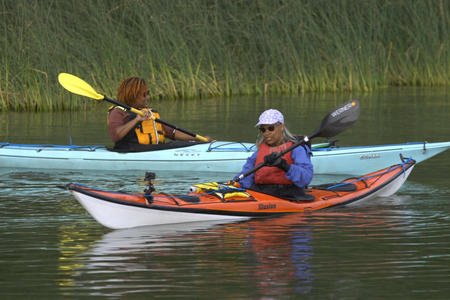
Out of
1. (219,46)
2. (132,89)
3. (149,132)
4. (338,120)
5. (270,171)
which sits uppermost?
(219,46)

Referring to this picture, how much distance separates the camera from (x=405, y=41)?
17594 mm

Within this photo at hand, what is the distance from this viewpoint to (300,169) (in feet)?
22.4

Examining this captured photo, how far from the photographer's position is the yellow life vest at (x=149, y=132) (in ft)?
31.3

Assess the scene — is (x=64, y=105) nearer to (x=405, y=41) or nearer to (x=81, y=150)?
(x=81, y=150)

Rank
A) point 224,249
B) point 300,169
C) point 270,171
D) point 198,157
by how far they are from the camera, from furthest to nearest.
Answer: point 198,157
point 270,171
point 300,169
point 224,249

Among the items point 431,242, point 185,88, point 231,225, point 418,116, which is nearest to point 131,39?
point 185,88

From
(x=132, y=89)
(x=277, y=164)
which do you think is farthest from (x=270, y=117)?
(x=132, y=89)

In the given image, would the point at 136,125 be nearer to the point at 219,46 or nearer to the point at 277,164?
the point at 277,164

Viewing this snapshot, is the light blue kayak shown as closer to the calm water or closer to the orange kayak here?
the calm water

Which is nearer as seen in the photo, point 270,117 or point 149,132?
point 270,117

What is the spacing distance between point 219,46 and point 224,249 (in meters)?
10.3

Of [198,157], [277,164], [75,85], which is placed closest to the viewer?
[277,164]

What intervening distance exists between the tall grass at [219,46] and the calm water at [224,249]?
447 centimetres

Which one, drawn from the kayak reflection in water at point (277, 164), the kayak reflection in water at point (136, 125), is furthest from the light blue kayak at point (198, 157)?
the kayak reflection in water at point (277, 164)
